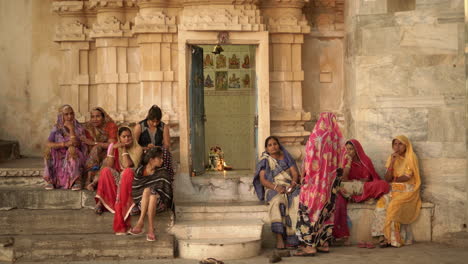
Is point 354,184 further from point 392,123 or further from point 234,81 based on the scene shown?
point 234,81

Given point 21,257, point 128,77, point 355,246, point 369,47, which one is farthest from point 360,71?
point 21,257

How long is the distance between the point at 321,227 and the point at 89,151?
122 inches

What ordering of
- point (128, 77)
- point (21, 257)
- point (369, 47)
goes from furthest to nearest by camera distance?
point (128, 77) < point (369, 47) < point (21, 257)

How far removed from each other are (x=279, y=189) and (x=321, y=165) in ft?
2.19

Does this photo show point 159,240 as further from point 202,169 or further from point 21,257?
point 202,169

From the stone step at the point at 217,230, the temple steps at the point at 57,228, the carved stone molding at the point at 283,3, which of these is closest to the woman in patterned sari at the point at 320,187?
the stone step at the point at 217,230

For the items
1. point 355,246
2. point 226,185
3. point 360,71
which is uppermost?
point 360,71

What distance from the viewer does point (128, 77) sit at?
10.9 m

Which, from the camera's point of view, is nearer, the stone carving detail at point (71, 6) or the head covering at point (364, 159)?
the head covering at point (364, 159)

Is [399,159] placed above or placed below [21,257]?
above

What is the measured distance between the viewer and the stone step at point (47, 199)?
925 cm

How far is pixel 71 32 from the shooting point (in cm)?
1117

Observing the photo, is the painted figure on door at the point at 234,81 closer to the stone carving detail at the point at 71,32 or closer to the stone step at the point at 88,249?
the stone carving detail at the point at 71,32

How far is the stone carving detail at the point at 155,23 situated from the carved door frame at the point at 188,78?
302 mm
